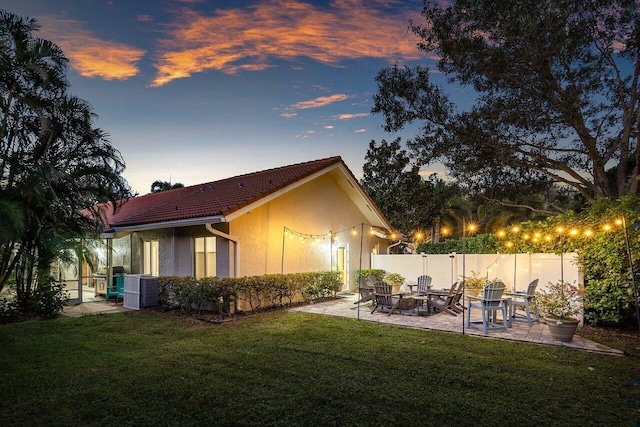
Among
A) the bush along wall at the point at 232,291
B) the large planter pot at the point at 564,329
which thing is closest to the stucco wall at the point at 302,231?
the bush along wall at the point at 232,291

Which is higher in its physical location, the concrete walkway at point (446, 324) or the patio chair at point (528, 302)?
the patio chair at point (528, 302)

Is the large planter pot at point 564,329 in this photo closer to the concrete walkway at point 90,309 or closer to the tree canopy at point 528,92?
the tree canopy at point 528,92

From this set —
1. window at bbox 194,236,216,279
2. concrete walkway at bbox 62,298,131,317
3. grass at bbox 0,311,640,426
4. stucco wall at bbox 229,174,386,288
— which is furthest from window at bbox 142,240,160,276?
grass at bbox 0,311,640,426

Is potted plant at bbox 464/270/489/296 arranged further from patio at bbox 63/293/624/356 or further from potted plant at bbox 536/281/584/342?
potted plant at bbox 536/281/584/342

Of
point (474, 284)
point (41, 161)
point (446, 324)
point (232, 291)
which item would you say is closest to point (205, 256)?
point (232, 291)

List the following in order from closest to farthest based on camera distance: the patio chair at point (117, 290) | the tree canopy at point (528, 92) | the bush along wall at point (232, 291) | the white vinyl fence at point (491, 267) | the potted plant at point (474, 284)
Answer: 1. the white vinyl fence at point (491, 267)
2. the bush along wall at point (232, 291)
3. the tree canopy at point (528, 92)
4. the potted plant at point (474, 284)
5. the patio chair at point (117, 290)

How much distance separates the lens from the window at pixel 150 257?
47.2 ft

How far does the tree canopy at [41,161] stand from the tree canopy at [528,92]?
10176 mm

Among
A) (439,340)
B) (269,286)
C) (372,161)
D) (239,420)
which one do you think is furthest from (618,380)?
(372,161)

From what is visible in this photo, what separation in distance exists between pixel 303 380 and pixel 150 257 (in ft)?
35.5

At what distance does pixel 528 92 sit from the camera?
12938mm

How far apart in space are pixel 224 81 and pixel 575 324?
42.7 feet

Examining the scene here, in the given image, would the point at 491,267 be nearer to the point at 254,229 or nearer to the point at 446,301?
the point at 446,301

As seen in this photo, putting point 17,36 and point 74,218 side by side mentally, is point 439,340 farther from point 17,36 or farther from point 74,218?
point 17,36
